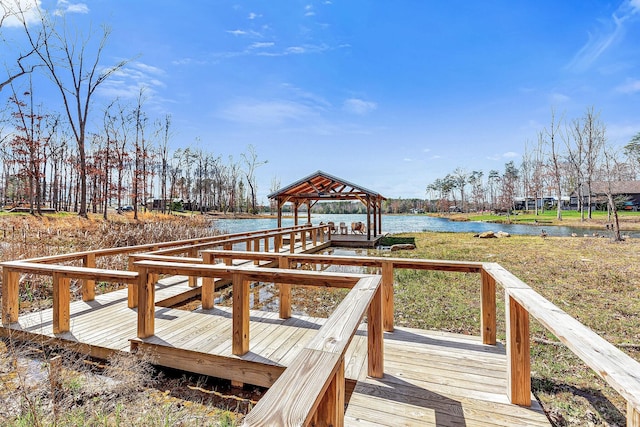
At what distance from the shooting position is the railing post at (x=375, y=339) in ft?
7.97

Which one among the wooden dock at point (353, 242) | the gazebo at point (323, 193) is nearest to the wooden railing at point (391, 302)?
the gazebo at point (323, 193)

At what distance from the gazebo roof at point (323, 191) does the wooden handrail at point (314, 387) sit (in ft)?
41.7

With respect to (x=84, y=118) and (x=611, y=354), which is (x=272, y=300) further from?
(x=84, y=118)

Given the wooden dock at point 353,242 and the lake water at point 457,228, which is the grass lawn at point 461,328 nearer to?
the wooden dock at point 353,242

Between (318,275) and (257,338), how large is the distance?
134cm

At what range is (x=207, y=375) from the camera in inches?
122

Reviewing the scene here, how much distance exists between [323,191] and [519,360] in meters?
13.4

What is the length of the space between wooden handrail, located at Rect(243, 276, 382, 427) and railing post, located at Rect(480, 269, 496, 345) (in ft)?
7.18

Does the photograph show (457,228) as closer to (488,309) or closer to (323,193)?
(323,193)

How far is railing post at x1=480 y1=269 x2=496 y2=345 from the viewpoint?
10.3ft

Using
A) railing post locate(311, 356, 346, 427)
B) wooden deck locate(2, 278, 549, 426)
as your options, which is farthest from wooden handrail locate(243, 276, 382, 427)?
wooden deck locate(2, 278, 549, 426)

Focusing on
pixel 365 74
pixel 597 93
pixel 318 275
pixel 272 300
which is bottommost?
pixel 272 300

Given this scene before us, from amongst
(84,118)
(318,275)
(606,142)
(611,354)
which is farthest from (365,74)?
(606,142)

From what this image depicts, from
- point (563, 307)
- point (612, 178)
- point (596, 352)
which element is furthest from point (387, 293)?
point (612, 178)
